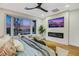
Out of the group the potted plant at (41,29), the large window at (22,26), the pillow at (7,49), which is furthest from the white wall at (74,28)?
the pillow at (7,49)

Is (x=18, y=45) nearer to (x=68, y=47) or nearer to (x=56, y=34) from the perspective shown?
(x=56, y=34)

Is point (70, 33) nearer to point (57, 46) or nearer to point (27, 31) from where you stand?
point (57, 46)

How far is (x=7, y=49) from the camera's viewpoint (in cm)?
184

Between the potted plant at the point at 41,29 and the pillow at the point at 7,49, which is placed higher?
the potted plant at the point at 41,29

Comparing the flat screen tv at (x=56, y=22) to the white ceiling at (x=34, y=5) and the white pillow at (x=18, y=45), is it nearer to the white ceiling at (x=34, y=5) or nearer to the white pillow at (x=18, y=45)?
the white ceiling at (x=34, y=5)

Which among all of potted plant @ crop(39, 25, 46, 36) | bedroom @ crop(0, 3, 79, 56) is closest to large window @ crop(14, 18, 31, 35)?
bedroom @ crop(0, 3, 79, 56)

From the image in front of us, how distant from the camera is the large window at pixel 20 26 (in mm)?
1947

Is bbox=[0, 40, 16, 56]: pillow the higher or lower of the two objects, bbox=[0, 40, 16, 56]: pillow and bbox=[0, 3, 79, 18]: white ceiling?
the lower

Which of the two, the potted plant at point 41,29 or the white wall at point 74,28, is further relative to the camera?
the potted plant at point 41,29

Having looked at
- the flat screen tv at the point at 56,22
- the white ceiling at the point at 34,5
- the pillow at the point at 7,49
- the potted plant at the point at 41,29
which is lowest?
the pillow at the point at 7,49

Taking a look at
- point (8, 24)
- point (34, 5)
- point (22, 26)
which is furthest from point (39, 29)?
point (8, 24)

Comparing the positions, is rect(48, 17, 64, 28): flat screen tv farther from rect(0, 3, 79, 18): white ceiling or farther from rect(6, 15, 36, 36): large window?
rect(6, 15, 36, 36): large window

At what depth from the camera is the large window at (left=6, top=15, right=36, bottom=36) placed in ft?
6.39

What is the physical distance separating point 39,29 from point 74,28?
0.66m
